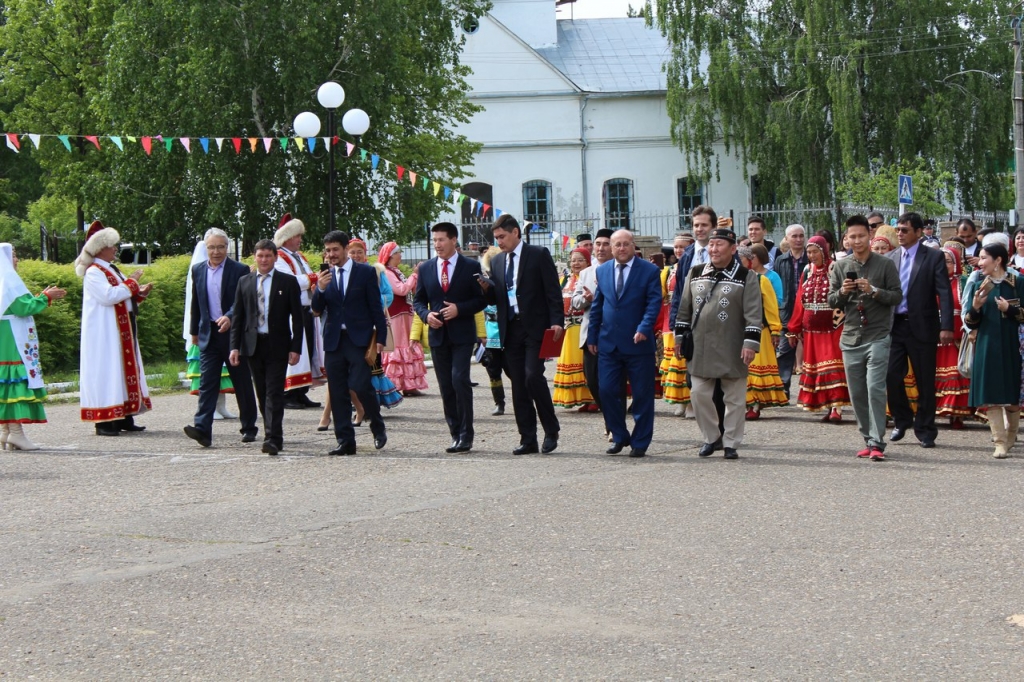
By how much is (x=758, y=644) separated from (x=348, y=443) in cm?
655

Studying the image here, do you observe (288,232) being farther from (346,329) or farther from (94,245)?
(346,329)

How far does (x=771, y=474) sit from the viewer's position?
33.4ft

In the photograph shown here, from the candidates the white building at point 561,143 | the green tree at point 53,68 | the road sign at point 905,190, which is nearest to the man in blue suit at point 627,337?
the road sign at point 905,190

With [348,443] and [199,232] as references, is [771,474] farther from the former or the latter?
[199,232]

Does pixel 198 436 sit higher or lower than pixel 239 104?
lower

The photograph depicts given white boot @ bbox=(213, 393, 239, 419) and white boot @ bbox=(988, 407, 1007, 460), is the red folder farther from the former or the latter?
white boot @ bbox=(213, 393, 239, 419)

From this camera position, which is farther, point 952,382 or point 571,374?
point 571,374

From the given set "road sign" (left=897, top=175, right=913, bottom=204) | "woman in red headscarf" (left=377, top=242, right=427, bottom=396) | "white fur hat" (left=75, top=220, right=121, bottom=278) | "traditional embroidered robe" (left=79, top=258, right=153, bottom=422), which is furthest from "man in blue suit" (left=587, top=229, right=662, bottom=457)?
"road sign" (left=897, top=175, right=913, bottom=204)

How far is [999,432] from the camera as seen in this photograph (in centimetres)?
1109

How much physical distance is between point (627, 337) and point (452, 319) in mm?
1436

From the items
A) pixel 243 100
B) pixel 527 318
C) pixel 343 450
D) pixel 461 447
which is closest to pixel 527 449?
pixel 461 447

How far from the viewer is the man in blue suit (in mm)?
11383

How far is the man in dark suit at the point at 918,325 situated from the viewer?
38.9ft

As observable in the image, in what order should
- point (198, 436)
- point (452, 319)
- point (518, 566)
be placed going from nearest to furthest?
1. point (518, 566)
2. point (452, 319)
3. point (198, 436)
